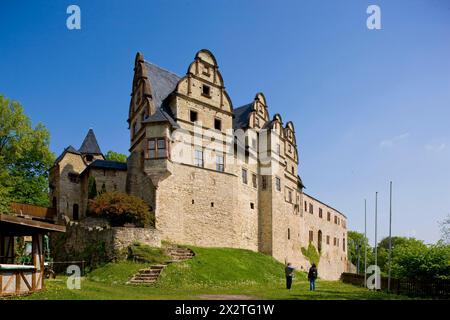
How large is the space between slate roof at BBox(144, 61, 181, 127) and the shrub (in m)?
6.53

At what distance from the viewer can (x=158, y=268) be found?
78.8ft

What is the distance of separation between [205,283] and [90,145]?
1060 inches

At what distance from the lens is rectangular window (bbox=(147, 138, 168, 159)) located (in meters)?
30.8

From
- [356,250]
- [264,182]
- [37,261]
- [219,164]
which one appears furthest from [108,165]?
[356,250]

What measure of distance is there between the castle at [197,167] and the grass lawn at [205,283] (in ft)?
13.6

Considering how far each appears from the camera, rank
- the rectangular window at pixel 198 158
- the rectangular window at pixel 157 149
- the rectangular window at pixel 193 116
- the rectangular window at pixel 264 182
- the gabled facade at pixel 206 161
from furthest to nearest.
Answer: the rectangular window at pixel 264 182 → the rectangular window at pixel 193 116 → the rectangular window at pixel 198 158 → the gabled facade at pixel 206 161 → the rectangular window at pixel 157 149

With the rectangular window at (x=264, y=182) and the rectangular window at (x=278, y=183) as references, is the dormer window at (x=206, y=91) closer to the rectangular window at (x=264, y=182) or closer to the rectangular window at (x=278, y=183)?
the rectangular window at (x=264, y=182)

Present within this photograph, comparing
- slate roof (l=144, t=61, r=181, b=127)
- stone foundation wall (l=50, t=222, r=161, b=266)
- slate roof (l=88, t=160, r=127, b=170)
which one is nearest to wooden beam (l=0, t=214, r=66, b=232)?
stone foundation wall (l=50, t=222, r=161, b=266)

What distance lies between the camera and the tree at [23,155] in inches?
1664

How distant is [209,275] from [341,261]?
1834 inches

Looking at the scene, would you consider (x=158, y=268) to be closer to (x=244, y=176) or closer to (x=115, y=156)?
(x=244, y=176)

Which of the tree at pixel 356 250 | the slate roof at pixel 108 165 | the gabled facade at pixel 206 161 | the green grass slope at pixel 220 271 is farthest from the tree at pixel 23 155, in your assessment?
the tree at pixel 356 250
